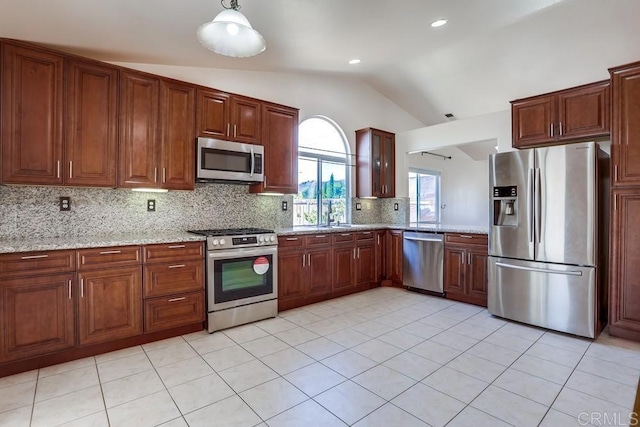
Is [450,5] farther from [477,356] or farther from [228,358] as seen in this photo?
[228,358]

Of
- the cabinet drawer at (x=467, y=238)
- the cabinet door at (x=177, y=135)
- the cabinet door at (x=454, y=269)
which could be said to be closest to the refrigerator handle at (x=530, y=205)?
the cabinet drawer at (x=467, y=238)

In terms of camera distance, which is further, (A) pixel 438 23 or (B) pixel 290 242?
(B) pixel 290 242

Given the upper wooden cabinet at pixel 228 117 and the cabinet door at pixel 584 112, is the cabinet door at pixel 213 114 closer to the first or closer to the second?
the upper wooden cabinet at pixel 228 117

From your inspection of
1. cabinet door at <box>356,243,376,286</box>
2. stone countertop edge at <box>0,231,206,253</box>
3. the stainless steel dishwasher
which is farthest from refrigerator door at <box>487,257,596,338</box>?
stone countertop edge at <box>0,231,206,253</box>

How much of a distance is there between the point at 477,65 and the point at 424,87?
93 centimetres

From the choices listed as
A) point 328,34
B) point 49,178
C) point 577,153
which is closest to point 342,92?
point 328,34

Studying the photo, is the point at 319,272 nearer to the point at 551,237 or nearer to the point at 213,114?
the point at 213,114

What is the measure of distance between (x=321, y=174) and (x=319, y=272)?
1.65 m

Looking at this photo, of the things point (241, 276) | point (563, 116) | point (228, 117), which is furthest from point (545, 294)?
point (228, 117)

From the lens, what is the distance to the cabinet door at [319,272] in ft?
12.8

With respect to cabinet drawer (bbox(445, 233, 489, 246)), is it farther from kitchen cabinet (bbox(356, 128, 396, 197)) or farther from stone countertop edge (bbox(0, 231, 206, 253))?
stone countertop edge (bbox(0, 231, 206, 253))

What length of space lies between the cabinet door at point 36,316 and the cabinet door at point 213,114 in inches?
70.5

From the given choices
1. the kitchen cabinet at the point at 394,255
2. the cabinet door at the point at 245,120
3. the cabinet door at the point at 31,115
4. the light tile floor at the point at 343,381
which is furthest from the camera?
the kitchen cabinet at the point at 394,255

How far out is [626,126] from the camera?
2859 mm
